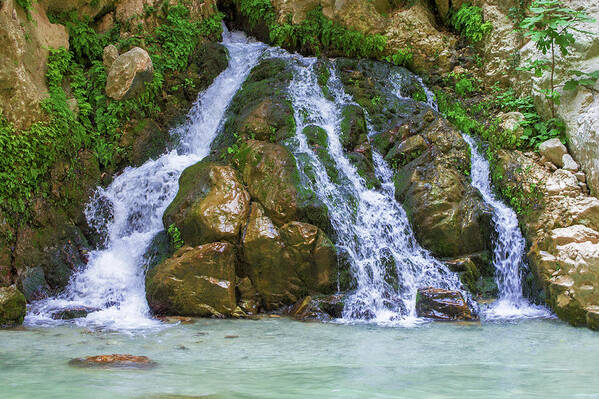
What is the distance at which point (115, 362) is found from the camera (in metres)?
3.79

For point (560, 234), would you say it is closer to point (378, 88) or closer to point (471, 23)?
point (378, 88)

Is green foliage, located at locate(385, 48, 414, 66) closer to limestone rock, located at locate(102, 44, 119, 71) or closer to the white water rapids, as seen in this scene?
the white water rapids

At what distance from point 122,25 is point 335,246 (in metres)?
8.21

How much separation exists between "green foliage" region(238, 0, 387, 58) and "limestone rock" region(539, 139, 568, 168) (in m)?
5.62

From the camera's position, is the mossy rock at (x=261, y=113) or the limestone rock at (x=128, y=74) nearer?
the mossy rock at (x=261, y=113)

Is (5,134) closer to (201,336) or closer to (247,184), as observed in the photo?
(247,184)

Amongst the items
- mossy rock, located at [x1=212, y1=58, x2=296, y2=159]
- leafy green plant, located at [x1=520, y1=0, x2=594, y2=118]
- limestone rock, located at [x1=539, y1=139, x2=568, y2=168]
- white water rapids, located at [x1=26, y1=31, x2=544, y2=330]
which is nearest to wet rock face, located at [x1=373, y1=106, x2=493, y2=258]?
white water rapids, located at [x1=26, y1=31, x2=544, y2=330]

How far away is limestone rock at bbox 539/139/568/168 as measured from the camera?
8188mm

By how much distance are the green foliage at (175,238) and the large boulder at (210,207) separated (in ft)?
0.20

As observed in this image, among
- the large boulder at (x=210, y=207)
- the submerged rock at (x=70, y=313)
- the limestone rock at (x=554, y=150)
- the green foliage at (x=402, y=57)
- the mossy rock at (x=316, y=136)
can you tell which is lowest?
the submerged rock at (x=70, y=313)

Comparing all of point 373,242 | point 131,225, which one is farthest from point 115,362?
point 131,225

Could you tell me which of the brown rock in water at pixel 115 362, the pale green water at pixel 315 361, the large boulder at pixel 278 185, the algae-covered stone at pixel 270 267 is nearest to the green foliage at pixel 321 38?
the large boulder at pixel 278 185

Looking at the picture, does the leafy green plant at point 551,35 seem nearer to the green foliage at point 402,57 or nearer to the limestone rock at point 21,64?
the green foliage at point 402,57

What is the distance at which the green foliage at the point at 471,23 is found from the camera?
11.6 metres
